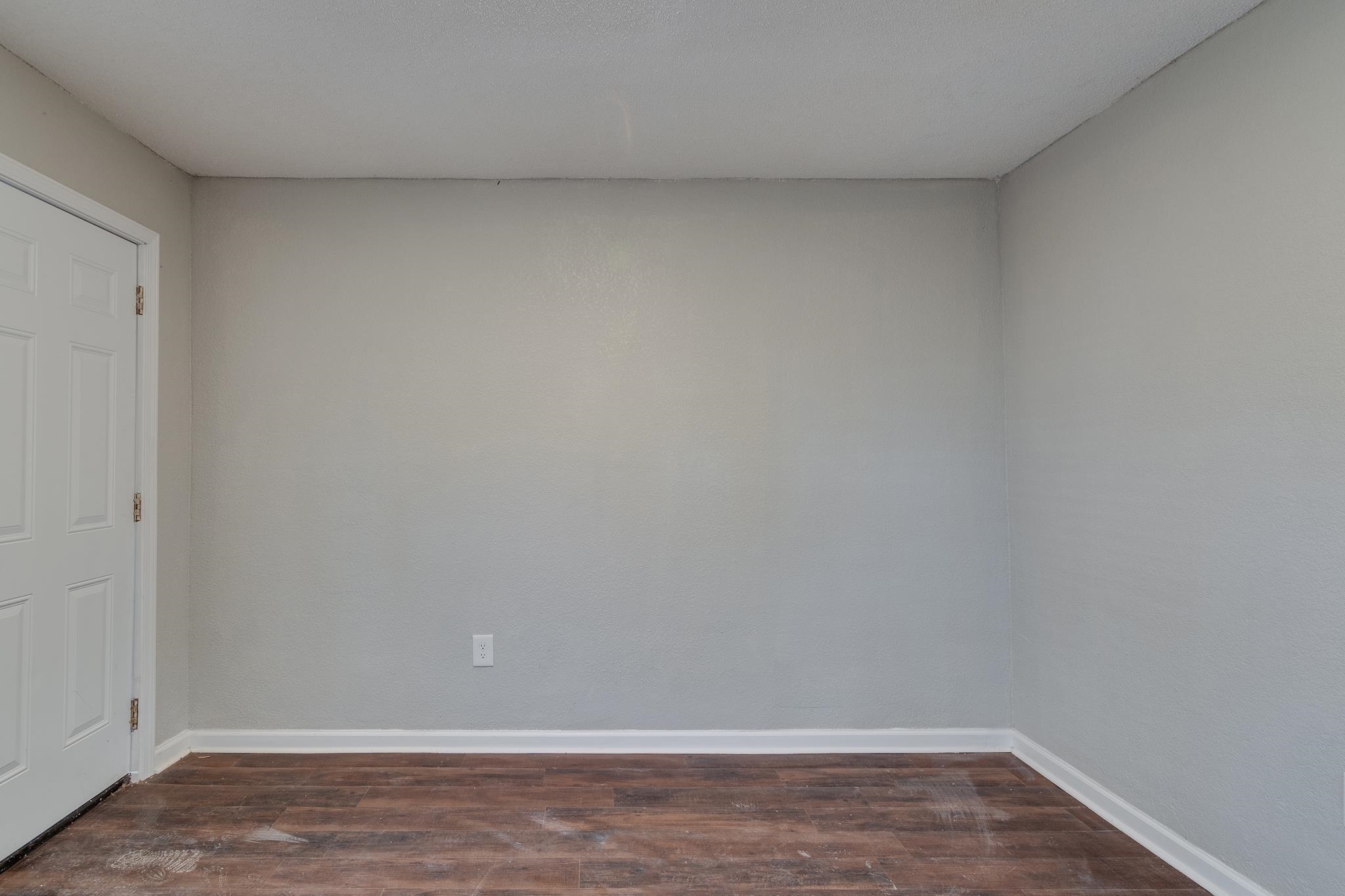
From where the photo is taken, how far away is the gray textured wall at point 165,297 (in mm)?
2188

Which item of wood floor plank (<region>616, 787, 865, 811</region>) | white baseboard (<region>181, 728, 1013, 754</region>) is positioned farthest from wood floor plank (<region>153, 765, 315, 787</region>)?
wood floor plank (<region>616, 787, 865, 811</region>)

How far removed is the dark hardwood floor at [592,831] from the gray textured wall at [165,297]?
0.46 m

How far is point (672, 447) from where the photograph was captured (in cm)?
278

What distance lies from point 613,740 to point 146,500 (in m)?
1.94

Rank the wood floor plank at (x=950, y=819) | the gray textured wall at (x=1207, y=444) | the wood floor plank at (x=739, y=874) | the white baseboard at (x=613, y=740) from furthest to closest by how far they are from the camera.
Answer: the white baseboard at (x=613, y=740) < the wood floor plank at (x=950, y=819) < the wood floor plank at (x=739, y=874) < the gray textured wall at (x=1207, y=444)

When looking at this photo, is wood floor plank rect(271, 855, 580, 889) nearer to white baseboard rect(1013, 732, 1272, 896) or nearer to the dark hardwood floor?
the dark hardwood floor

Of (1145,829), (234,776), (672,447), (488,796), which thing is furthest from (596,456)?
(1145,829)

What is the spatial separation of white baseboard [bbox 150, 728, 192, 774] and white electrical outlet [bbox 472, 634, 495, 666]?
3.73ft

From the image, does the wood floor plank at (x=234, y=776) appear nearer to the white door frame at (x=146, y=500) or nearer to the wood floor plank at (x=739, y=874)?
the white door frame at (x=146, y=500)

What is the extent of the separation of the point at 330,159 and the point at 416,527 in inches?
56.7

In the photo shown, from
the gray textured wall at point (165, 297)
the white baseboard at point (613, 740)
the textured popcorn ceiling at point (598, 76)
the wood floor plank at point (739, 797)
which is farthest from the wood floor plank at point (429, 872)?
the textured popcorn ceiling at point (598, 76)

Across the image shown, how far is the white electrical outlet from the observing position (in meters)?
2.73

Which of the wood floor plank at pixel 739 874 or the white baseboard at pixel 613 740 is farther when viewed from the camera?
the white baseboard at pixel 613 740

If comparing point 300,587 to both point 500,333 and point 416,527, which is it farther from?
point 500,333
